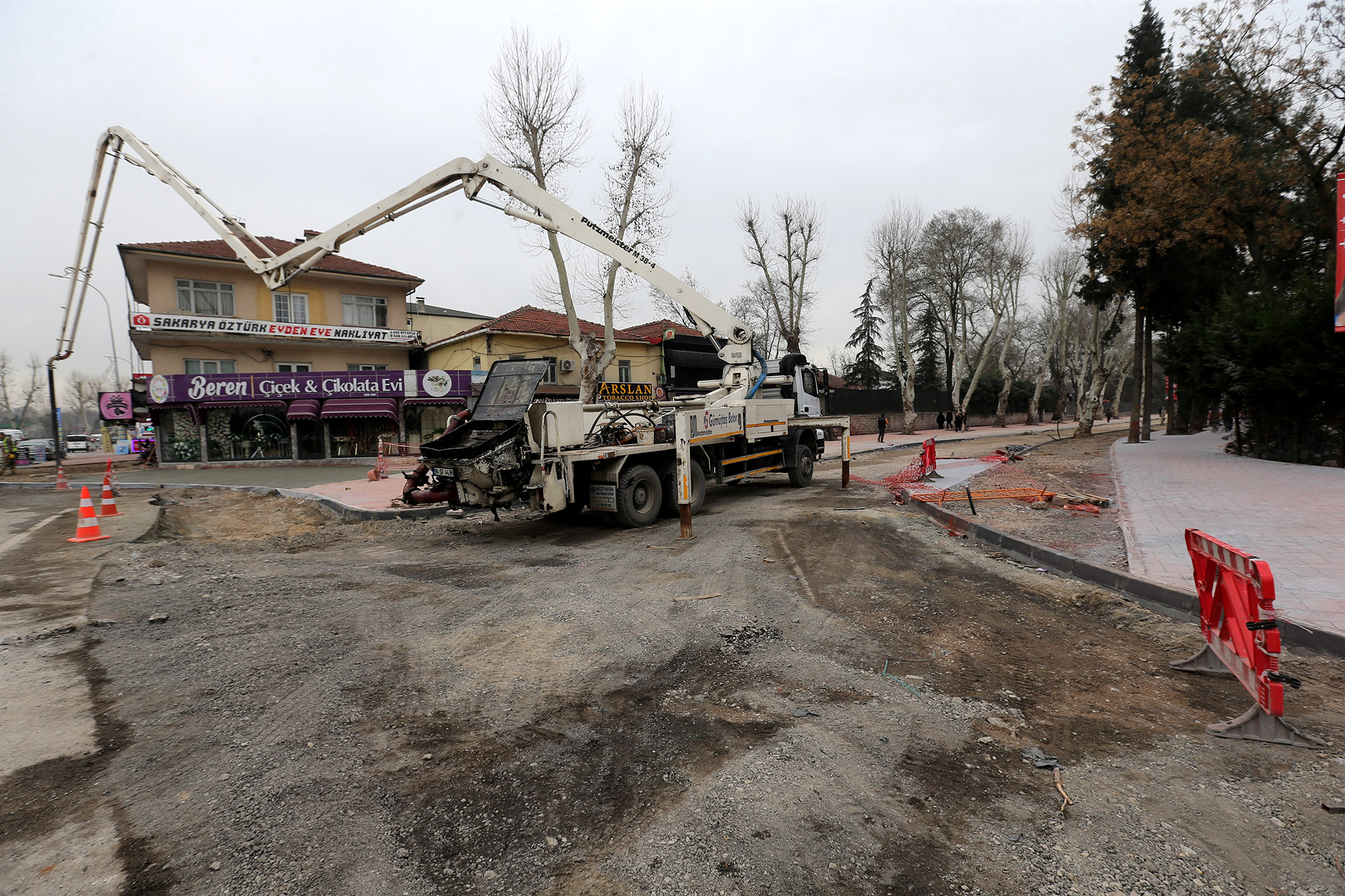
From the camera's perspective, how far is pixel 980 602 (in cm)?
578

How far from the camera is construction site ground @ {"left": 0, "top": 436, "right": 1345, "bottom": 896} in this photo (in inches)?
94.7

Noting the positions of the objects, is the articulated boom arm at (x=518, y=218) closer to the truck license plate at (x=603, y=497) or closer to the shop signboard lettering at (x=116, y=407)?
the truck license plate at (x=603, y=497)

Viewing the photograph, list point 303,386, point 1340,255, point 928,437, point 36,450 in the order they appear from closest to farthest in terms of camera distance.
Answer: point 1340,255, point 303,386, point 928,437, point 36,450

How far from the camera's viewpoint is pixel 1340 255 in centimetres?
1002

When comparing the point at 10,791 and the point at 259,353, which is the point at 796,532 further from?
the point at 259,353

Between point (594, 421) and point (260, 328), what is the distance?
24.2 m

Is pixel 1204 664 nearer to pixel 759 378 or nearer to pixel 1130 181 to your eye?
pixel 759 378

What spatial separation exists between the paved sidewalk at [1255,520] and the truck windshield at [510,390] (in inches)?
291

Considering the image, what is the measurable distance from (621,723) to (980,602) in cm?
380

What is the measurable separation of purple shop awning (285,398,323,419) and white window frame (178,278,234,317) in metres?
6.35

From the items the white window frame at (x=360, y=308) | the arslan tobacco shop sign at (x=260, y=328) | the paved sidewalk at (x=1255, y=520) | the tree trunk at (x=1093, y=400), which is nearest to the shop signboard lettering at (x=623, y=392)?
the paved sidewalk at (x=1255, y=520)

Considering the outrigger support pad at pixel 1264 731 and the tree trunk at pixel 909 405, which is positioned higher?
the tree trunk at pixel 909 405

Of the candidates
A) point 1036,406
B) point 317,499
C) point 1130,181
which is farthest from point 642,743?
point 1036,406

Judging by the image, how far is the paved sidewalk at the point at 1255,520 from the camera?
17.7ft
